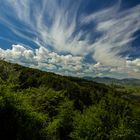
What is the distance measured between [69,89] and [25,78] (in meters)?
26.8

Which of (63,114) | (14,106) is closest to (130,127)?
(63,114)

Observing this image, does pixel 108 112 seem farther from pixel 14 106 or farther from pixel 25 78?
pixel 25 78

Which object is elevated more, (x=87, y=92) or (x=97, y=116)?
(x=87, y=92)

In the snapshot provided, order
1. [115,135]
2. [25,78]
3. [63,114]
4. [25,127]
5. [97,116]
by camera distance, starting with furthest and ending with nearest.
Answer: [25,78]
[63,114]
[97,116]
[115,135]
[25,127]

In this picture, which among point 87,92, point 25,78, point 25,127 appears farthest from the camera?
point 87,92

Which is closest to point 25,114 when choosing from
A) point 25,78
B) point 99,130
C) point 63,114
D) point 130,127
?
point 99,130

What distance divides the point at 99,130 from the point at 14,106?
23.1 metres

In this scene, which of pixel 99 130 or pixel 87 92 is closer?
pixel 99 130

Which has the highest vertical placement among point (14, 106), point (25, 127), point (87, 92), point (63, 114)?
point (87, 92)

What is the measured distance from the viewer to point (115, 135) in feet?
155

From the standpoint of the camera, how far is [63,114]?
6988 centimetres

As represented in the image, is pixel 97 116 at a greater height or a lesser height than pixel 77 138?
greater

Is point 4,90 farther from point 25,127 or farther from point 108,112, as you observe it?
point 108,112

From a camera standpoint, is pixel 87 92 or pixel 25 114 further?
pixel 87 92
